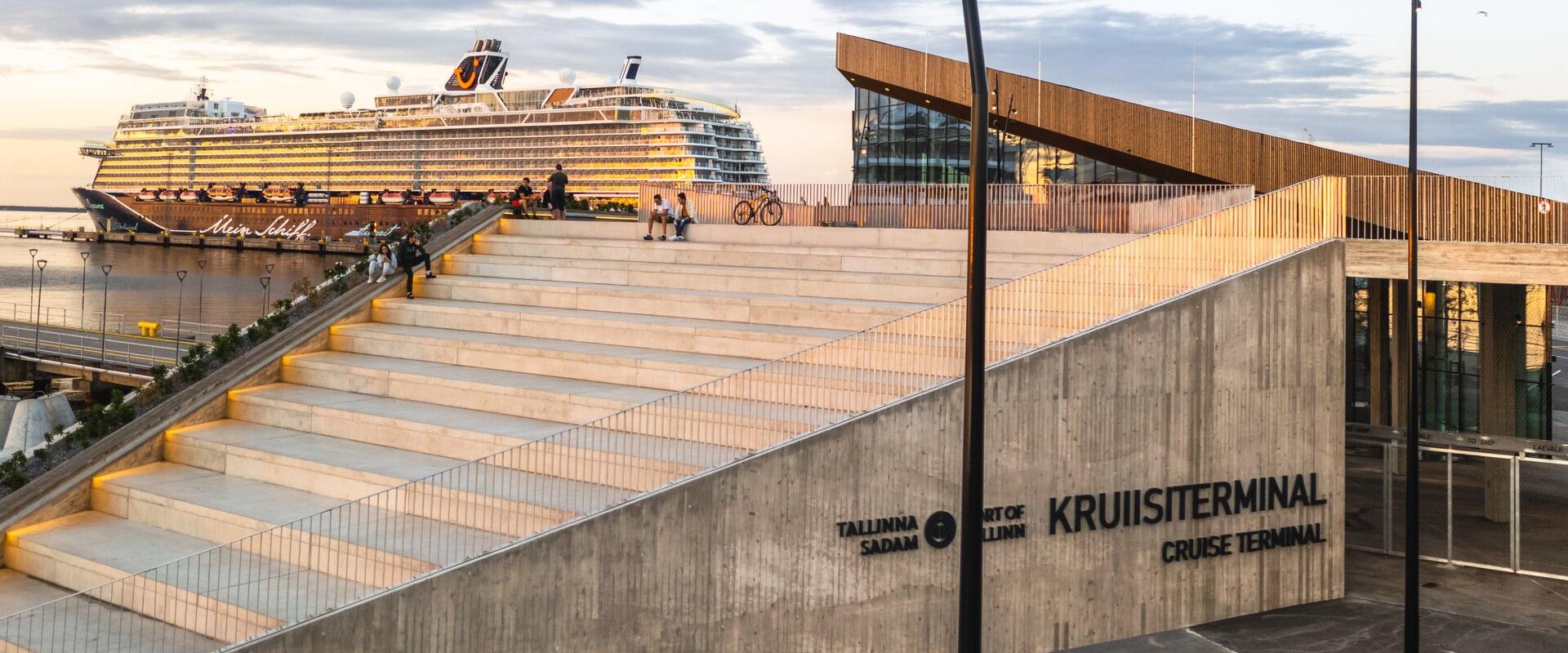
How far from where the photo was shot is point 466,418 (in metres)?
14.1

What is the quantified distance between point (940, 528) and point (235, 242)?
129 m

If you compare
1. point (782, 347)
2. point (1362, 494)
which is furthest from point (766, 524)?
point (1362, 494)

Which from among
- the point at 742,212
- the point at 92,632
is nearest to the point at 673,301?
the point at 742,212

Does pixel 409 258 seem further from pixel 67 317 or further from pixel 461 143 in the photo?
pixel 461 143

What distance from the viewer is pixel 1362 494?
69.5 ft

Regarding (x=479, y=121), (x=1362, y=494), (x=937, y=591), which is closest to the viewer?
(x=937, y=591)

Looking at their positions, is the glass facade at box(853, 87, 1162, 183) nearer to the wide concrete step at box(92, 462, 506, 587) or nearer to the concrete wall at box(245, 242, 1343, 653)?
the concrete wall at box(245, 242, 1343, 653)

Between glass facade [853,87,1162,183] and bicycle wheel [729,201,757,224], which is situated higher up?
glass facade [853,87,1162,183]

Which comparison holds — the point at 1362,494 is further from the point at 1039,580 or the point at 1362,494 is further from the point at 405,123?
the point at 405,123

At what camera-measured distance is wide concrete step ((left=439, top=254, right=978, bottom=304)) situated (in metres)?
16.4

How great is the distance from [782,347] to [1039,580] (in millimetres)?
4011

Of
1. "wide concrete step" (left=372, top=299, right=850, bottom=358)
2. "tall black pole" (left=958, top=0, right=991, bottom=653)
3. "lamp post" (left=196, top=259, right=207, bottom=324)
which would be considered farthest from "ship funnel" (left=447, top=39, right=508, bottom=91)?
"tall black pole" (left=958, top=0, right=991, bottom=653)

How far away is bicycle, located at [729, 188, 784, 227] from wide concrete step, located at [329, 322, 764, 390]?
733 cm

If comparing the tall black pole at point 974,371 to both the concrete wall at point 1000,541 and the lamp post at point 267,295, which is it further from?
the lamp post at point 267,295
